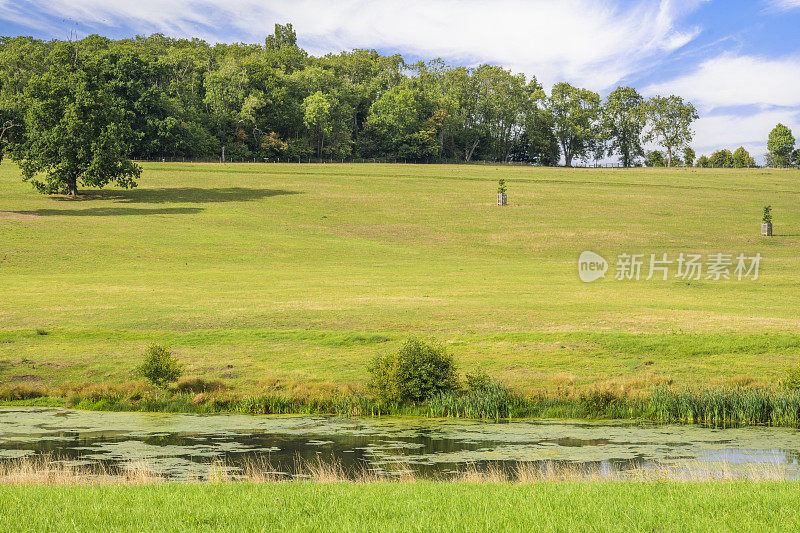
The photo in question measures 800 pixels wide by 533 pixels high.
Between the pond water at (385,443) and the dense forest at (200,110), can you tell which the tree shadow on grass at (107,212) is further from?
the pond water at (385,443)

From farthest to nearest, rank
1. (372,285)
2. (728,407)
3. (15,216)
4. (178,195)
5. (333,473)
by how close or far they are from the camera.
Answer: (178,195) → (15,216) → (372,285) → (728,407) → (333,473)

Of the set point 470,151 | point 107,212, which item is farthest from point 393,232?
point 470,151

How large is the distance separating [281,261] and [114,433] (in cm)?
4155

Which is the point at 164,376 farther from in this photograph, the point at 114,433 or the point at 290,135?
the point at 290,135

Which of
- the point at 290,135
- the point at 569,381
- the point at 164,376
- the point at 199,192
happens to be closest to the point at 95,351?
the point at 164,376

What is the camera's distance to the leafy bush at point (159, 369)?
2812cm

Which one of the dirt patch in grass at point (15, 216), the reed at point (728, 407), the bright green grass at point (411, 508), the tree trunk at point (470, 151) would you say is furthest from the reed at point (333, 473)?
the tree trunk at point (470, 151)

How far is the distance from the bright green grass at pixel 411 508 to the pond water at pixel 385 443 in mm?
4849

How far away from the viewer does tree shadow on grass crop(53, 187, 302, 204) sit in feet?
307

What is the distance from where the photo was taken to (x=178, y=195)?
9775 centimetres

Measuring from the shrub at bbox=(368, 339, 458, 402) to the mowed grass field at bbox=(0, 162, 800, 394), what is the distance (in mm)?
2126

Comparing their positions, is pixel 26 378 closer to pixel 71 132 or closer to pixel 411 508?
pixel 411 508

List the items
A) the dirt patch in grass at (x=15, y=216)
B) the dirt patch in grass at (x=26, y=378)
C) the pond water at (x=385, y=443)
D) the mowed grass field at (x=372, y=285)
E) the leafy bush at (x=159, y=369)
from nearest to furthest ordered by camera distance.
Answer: the pond water at (x=385, y=443), the leafy bush at (x=159, y=369), the dirt patch in grass at (x=26, y=378), the mowed grass field at (x=372, y=285), the dirt patch in grass at (x=15, y=216)

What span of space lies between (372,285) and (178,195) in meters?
55.8
